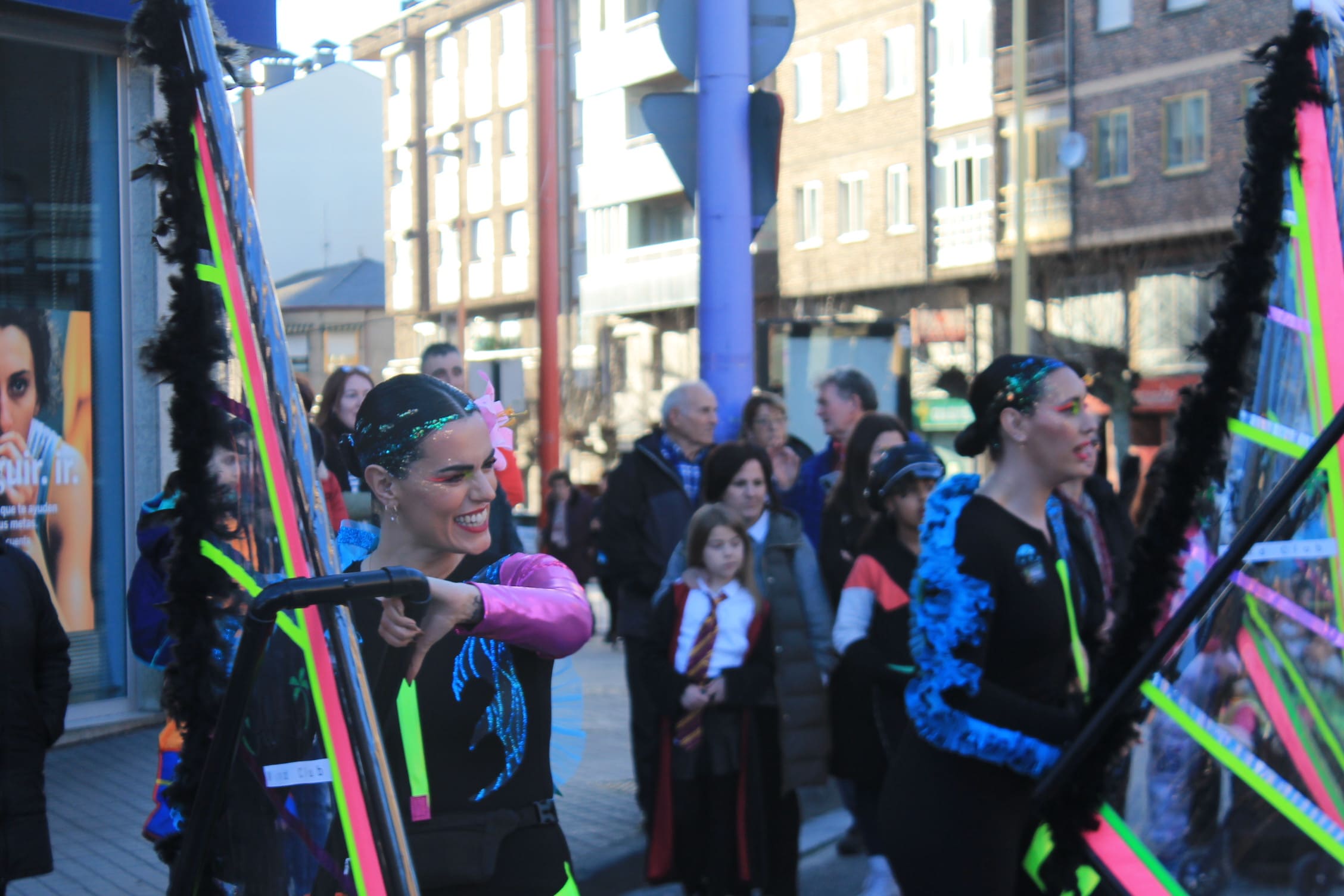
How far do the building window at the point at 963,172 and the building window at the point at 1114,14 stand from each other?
3259 mm

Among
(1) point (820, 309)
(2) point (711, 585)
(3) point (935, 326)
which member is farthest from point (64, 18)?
(1) point (820, 309)

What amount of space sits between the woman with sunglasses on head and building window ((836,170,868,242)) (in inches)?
A: 1139

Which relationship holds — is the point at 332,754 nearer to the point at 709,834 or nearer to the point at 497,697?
the point at 497,697

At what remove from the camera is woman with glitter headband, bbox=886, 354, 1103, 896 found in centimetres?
322

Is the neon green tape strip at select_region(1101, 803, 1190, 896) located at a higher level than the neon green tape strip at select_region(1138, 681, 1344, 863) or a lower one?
lower

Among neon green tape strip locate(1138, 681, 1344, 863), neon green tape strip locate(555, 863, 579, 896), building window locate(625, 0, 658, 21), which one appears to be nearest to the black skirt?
neon green tape strip locate(1138, 681, 1344, 863)

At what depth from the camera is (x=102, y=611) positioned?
8977mm

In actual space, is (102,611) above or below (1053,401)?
below

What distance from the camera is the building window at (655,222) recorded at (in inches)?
1641

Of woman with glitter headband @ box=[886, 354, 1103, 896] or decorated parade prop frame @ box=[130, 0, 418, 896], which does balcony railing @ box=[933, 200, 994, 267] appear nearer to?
woman with glitter headband @ box=[886, 354, 1103, 896]

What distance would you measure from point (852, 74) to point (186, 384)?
1359 inches

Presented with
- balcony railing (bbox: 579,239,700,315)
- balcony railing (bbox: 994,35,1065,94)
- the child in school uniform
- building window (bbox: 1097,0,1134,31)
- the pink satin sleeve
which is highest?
building window (bbox: 1097,0,1134,31)

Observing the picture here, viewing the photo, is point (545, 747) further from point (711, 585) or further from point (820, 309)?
point (820, 309)

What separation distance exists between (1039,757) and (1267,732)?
790mm
